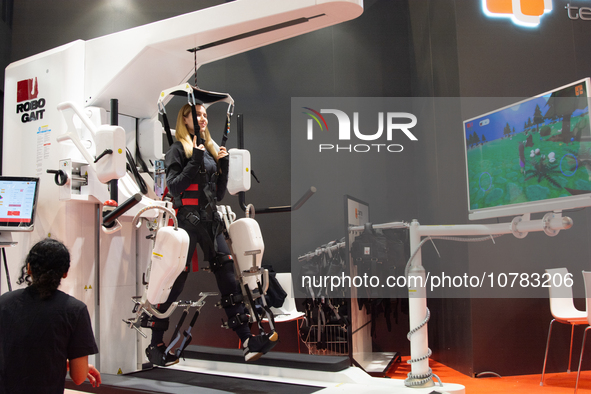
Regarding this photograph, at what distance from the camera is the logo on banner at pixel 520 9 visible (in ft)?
16.8

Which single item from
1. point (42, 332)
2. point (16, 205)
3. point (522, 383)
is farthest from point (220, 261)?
point (522, 383)

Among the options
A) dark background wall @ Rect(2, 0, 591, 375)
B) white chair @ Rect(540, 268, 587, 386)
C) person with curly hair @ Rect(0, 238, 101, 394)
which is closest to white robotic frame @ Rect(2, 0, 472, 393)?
person with curly hair @ Rect(0, 238, 101, 394)

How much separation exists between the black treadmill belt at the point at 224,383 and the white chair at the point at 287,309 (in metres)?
1.28

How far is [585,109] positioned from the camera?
10.1 ft

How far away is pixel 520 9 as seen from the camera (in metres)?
5.19

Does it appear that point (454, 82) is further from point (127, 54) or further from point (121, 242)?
point (121, 242)

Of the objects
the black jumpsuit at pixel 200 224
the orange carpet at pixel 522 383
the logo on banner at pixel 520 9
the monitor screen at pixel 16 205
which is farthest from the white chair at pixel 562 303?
the monitor screen at pixel 16 205

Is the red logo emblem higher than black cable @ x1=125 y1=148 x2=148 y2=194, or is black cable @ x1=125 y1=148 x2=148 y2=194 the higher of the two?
the red logo emblem

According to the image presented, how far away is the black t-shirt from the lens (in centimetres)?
193

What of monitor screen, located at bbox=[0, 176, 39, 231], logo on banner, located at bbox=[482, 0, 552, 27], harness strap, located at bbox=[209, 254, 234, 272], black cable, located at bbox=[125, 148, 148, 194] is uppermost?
logo on banner, located at bbox=[482, 0, 552, 27]

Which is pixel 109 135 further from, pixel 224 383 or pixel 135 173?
pixel 224 383

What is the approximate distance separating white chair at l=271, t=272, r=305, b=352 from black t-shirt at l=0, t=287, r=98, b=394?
3.19 metres

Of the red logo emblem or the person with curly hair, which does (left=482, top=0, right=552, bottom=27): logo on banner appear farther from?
the person with curly hair

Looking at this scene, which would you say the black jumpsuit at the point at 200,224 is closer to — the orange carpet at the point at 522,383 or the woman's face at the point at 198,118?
the woman's face at the point at 198,118
